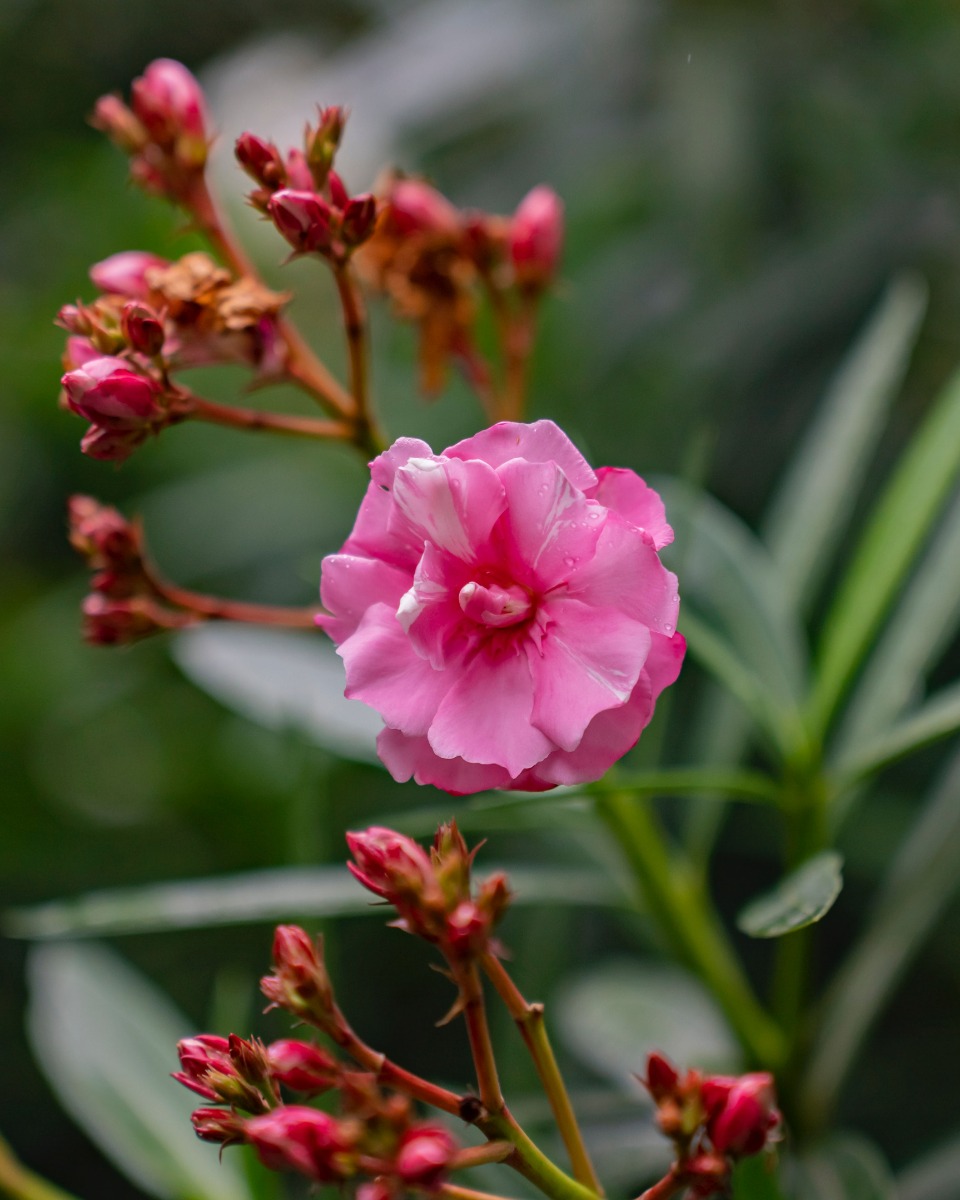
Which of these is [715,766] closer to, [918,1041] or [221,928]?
[918,1041]

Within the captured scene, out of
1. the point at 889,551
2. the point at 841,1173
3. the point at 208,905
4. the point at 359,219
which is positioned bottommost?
the point at 841,1173

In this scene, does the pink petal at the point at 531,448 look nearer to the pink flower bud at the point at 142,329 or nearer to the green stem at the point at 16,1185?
the pink flower bud at the point at 142,329

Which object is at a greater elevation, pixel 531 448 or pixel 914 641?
pixel 531 448

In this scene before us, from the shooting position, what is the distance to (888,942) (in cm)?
123

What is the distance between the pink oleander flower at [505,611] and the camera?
0.73 meters

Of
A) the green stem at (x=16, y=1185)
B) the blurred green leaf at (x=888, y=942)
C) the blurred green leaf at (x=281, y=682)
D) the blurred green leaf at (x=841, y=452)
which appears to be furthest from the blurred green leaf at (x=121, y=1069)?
the blurred green leaf at (x=841, y=452)

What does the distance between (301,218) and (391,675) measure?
0.34 m

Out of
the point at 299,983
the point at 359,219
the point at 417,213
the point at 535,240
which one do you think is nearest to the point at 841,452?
the point at 535,240

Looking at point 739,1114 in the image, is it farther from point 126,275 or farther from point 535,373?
point 535,373

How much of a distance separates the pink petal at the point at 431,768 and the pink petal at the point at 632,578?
0.41 ft

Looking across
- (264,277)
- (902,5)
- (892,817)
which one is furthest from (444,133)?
(892,817)

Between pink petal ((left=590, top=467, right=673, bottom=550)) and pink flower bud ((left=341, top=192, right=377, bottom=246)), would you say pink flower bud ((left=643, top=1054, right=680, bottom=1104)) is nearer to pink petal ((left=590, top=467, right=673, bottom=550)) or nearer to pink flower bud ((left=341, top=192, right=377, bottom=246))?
pink petal ((left=590, top=467, right=673, bottom=550))

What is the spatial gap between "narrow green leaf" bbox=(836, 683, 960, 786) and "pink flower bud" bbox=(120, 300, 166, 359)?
25.1 inches

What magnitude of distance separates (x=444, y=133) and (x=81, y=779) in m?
1.36
